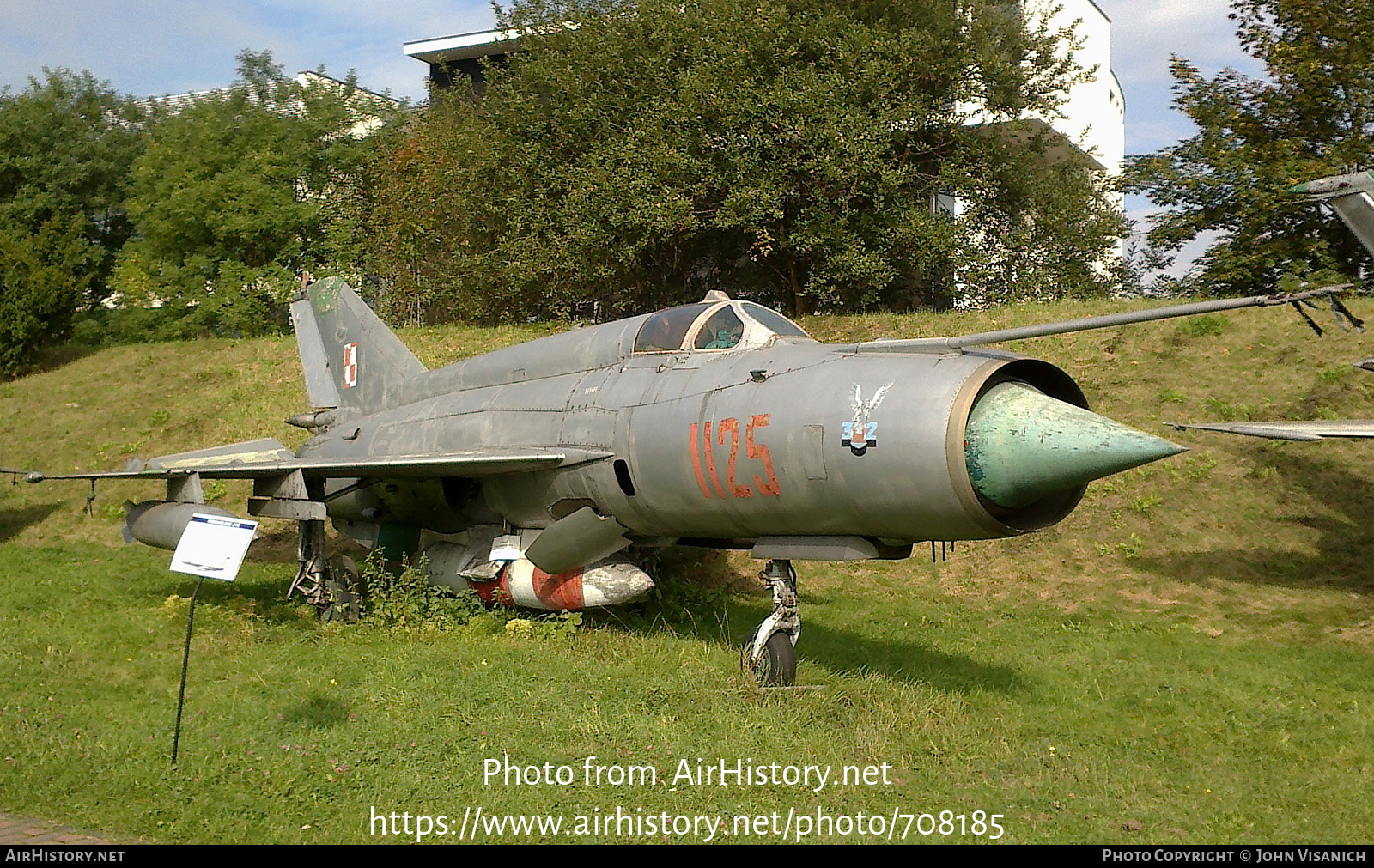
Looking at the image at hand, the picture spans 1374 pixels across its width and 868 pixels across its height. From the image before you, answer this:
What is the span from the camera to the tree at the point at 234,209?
104 feet

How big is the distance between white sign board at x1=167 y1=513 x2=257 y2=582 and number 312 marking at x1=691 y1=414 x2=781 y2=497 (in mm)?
3294

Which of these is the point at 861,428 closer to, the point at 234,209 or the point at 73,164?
the point at 234,209

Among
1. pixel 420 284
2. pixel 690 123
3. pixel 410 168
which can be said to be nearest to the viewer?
pixel 690 123

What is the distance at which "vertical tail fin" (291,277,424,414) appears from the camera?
46.3 feet

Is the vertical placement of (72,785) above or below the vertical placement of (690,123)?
below

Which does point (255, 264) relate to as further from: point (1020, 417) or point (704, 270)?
point (1020, 417)

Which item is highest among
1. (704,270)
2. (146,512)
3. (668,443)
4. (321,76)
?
(321,76)

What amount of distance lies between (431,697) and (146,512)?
579 cm

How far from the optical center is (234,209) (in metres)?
31.8

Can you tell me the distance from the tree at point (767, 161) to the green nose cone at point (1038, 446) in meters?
15.4

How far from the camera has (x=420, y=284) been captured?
95.1 feet

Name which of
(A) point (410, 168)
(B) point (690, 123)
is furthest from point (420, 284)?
(B) point (690, 123)

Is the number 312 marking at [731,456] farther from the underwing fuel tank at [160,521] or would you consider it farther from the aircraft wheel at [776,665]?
the underwing fuel tank at [160,521]

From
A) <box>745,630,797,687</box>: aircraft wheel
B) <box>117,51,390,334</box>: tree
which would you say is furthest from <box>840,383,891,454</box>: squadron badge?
<box>117,51,390,334</box>: tree
